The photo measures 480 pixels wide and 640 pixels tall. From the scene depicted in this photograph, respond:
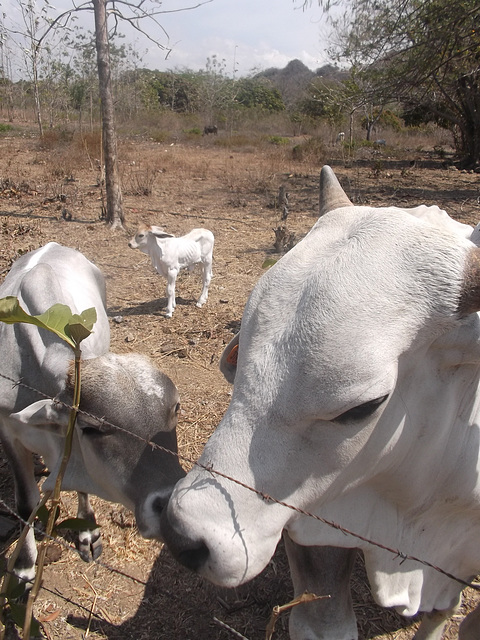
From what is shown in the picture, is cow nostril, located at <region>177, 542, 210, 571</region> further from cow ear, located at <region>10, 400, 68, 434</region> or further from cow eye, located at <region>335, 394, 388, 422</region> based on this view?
cow ear, located at <region>10, 400, 68, 434</region>

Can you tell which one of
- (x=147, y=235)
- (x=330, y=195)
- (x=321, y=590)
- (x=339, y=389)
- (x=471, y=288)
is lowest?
(x=321, y=590)

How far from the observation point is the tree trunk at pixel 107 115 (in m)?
7.43

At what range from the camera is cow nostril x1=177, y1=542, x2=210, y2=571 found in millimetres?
1257

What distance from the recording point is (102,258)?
7344mm

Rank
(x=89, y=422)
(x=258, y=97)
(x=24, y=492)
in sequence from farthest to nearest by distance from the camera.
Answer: (x=258, y=97)
(x=24, y=492)
(x=89, y=422)

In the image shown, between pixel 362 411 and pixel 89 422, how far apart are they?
4.04ft

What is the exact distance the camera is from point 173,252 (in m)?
5.73

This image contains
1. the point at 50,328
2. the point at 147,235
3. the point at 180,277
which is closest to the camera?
the point at 50,328

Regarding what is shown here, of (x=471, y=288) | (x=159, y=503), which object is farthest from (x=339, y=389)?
(x=159, y=503)

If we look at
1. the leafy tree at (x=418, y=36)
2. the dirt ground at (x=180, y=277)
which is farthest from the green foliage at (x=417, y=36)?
the dirt ground at (x=180, y=277)

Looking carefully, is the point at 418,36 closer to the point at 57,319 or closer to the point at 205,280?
the point at 205,280

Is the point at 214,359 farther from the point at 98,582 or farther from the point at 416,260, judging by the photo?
the point at 416,260

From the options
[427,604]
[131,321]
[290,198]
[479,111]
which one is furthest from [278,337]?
[479,111]

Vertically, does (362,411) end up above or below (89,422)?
above
